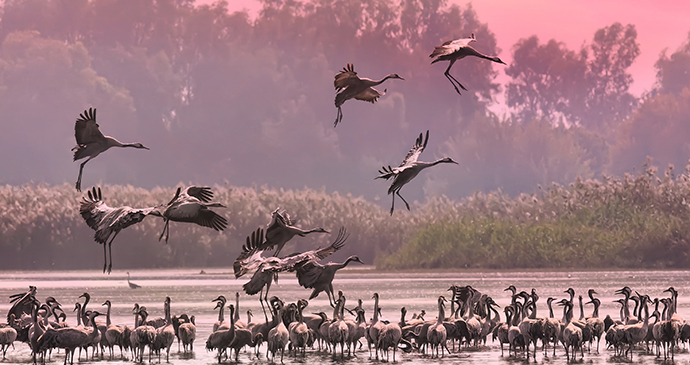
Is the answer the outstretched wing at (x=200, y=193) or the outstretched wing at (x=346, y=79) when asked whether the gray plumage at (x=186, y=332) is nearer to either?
the outstretched wing at (x=200, y=193)

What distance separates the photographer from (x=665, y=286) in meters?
39.7

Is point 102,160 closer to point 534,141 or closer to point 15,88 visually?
point 15,88

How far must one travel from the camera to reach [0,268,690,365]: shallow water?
2177cm

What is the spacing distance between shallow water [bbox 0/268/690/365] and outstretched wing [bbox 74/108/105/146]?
445 centimetres

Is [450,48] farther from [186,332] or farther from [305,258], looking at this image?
[186,332]

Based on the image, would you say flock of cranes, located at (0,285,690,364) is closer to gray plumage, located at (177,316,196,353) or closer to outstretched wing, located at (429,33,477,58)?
gray plumage, located at (177,316,196,353)

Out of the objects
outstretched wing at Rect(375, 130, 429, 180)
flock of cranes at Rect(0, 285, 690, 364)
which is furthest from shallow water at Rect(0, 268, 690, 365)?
outstretched wing at Rect(375, 130, 429, 180)

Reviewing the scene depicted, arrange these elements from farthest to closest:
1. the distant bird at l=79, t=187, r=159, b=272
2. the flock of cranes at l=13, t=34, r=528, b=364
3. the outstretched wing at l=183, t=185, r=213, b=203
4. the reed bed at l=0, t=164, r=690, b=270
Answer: the reed bed at l=0, t=164, r=690, b=270 → the outstretched wing at l=183, t=185, r=213, b=203 → the flock of cranes at l=13, t=34, r=528, b=364 → the distant bird at l=79, t=187, r=159, b=272

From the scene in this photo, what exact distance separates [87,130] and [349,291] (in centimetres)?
2114

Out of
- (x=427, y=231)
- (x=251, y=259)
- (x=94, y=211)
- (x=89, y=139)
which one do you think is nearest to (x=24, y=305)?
(x=251, y=259)

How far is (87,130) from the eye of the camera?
61.7 ft

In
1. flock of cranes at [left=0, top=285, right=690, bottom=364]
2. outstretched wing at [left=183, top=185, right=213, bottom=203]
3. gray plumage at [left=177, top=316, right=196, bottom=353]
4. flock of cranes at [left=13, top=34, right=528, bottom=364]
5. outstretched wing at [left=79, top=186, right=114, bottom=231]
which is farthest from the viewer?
gray plumage at [left=177, top=316, right=196, bottom=353]

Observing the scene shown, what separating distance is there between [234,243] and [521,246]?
677 inches

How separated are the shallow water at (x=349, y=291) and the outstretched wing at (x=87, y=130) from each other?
445cm
